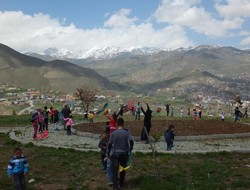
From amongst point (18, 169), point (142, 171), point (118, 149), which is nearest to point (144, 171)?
point (142, 171)

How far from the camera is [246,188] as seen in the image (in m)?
12.0

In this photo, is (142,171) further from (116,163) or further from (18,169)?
(18,169)

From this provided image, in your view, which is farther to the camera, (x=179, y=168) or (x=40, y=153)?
(x=40, y=153)

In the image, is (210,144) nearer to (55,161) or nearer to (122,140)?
(55,161)

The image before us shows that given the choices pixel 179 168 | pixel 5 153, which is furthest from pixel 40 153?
pixel 179 168

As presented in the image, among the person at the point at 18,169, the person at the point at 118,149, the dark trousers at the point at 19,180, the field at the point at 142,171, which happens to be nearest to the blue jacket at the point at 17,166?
the person at the point at 18,169

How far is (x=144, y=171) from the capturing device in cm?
1514

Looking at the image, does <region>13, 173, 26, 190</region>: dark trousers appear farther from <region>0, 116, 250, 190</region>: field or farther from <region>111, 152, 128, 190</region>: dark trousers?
<region>111, 152, 128, 190</region>: dark trousers

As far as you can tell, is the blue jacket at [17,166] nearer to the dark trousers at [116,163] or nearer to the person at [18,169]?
the person at [18,169]

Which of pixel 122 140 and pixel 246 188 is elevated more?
pixel 122 140

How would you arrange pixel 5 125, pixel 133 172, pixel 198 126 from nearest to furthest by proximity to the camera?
pixel 133 172 → pixel 198 126 → pixel 5 125

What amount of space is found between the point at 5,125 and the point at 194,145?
82.2 feet

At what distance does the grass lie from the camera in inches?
497

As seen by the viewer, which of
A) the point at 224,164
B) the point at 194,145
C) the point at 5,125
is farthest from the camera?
the point at 5,125
